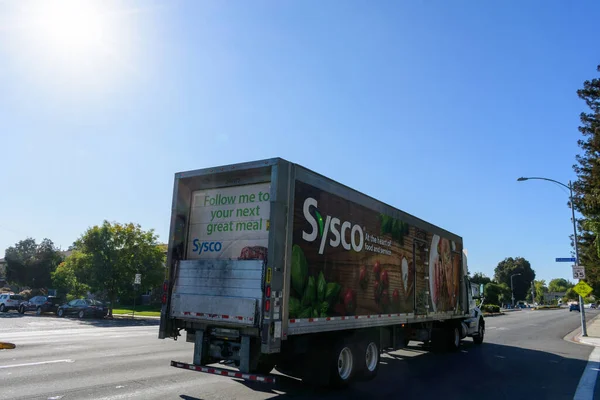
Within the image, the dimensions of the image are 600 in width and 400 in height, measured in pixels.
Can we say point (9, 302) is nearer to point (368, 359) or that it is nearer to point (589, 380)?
point (368, 359)

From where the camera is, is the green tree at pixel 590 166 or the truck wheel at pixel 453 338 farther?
the green tree at pixel 590 166

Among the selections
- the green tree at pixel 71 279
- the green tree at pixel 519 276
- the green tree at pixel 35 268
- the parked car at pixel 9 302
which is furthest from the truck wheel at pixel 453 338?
the green tree at pixel 519 276

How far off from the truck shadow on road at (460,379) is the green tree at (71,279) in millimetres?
26739

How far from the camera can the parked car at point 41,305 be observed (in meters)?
32.1

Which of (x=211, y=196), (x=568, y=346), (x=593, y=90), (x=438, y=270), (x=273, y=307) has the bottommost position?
(x=568, y=346)

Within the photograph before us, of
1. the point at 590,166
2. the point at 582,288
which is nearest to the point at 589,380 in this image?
the point at 582,288

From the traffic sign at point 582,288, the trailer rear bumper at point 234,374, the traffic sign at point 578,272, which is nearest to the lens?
the trailer rear bumper at point 234,374

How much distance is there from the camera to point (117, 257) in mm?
30438

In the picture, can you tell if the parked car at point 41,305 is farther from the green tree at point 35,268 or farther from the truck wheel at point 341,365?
the truck wheel at point 341,365

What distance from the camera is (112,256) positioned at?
30.3 m

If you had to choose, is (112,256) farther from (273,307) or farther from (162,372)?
(273,307)

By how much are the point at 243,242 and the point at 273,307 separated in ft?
4.56

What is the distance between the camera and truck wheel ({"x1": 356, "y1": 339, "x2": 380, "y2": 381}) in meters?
8.16

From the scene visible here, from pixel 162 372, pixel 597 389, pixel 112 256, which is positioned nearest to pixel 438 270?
pixel 597 389
